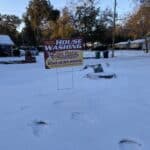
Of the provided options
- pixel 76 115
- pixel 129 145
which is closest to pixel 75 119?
pixel 76 115

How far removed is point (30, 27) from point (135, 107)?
3306 inches

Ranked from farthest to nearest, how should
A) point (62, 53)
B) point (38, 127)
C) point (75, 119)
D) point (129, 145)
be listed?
point (62, 53) < point (75, 119) < point (38, 127) < point (129, 145)

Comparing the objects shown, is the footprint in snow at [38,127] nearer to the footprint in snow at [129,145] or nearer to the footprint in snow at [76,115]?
the footprint in snow at [76,115]

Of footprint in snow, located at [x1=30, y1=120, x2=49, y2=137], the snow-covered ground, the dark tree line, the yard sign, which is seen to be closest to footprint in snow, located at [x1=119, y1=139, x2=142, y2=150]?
the snow-covered ground

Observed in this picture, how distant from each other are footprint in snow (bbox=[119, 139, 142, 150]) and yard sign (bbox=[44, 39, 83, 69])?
6496mm

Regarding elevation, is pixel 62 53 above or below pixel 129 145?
above

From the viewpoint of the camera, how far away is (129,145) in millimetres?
6488

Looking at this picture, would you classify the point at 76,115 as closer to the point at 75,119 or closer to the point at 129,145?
the point at 75,119

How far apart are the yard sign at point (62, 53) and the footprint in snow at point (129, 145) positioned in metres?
6.50

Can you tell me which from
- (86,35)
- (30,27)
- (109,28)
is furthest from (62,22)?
(30,27)

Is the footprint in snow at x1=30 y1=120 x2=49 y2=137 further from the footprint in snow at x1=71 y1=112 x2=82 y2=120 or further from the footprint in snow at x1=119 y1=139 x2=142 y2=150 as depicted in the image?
the footprint in snow at x1=119 y1=139 x2=142 y2=150

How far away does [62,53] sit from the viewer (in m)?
13.0

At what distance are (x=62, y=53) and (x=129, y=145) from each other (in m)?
6.87

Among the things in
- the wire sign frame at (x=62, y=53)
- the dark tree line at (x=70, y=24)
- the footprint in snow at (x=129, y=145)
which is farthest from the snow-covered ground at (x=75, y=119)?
the dark tree line at (x=70, y=24)
